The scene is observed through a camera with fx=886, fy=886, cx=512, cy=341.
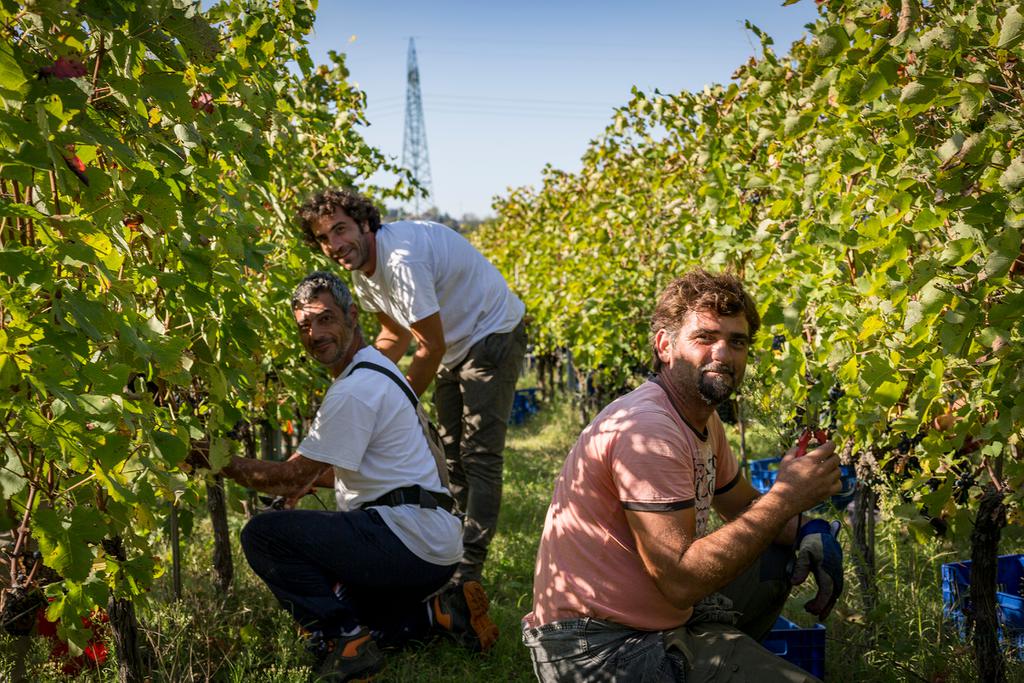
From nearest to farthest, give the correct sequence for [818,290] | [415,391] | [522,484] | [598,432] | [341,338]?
[598,432] → [818,290] → [341,338] → [415,391] → [522,484]

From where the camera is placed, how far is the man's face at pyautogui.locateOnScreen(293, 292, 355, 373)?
2941mm

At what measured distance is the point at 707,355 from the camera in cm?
219

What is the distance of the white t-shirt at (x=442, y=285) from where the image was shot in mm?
3408

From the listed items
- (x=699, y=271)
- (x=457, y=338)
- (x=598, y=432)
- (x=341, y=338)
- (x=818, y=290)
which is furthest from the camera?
(x=457, y=338)

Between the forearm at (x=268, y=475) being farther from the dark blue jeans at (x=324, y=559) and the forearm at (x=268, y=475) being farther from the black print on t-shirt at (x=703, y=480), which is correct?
the black print on t-shirt at (x=703, y=480)

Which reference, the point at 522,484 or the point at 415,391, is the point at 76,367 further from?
the point at 522,484

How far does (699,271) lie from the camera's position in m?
2.29

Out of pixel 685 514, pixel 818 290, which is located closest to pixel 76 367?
pixel 685 514

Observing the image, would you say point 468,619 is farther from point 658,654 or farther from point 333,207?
point 333,207

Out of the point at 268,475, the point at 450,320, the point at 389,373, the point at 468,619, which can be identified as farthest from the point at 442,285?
the point at 468,619

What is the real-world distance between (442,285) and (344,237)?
1.50ft

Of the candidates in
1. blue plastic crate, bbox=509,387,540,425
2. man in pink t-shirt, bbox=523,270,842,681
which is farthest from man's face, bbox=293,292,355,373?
blue plastic crate, bbox=509,387,540,425

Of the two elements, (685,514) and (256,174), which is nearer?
(685,514)

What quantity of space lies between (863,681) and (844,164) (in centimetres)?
162
